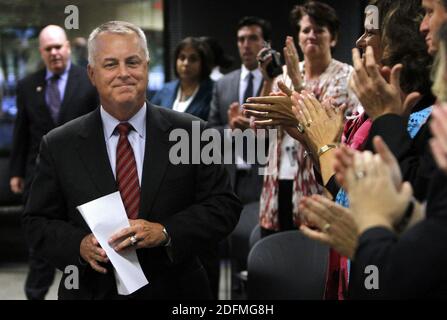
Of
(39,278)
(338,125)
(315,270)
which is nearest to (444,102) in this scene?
(338,125)

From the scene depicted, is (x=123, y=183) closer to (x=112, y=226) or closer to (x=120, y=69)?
(x=112, y=226)

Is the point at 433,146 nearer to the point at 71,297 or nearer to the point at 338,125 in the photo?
the point at 338,125

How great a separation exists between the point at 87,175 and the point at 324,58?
1.72 meters

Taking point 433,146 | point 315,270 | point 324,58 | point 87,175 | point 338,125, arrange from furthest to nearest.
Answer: point 324,58 → point 315,270 → point 87,175 → point 338,125 → point 433,146

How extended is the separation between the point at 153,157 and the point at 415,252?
1096 millimetres

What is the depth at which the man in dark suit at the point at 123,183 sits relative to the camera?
2.29 metres

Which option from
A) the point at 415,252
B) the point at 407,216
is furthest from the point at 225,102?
the point at 415,252

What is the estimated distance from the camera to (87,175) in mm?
2305

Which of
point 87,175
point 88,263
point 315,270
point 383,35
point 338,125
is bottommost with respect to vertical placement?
point 315,270

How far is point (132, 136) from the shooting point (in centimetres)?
236

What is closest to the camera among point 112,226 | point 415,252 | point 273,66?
point 415,252

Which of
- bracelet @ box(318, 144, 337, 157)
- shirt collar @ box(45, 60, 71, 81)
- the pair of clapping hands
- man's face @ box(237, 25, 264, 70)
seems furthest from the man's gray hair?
shirt collar @ box(45, 60, 71, 81)

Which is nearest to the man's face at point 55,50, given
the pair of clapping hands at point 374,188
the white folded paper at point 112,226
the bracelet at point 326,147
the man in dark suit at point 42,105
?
the man in dark suit at point 42,105

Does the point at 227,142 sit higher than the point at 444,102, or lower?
lower
